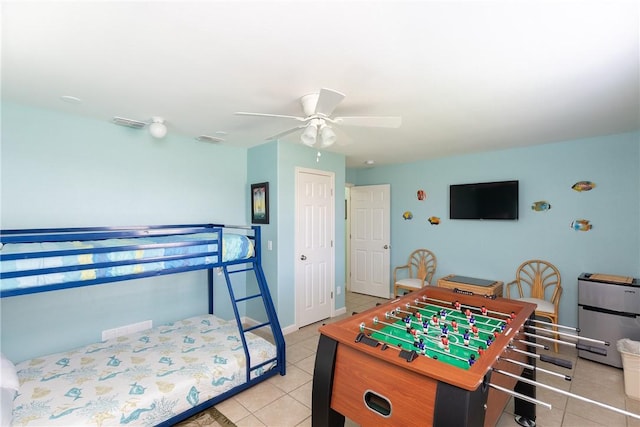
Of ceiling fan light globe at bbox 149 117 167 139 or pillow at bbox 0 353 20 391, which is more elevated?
ceiling fan light globe at bbox 149 117 167 139

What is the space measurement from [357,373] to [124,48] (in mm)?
2159

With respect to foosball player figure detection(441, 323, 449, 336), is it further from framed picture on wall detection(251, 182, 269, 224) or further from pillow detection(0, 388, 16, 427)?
pillow detection(0, 388, 16, 427)

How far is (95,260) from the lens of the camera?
191 centimetres

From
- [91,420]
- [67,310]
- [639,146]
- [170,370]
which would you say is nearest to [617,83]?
[639,146]

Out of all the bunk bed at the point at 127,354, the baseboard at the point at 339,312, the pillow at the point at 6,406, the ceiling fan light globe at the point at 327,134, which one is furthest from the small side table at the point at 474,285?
the pillow at the point at 6,406

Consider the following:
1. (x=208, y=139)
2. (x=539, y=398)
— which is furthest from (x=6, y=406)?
(x=539, y=398)

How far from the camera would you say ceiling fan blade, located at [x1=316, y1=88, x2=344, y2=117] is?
5.59 ft

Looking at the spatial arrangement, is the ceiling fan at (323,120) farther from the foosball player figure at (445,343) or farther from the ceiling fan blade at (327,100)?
the foosball player figure at (445,343)

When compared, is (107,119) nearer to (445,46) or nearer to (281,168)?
(281,168)

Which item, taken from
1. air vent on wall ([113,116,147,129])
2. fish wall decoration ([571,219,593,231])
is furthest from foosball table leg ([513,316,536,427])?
air vent on wall ([113,116,147,129])

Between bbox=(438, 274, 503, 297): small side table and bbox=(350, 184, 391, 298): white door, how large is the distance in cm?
123

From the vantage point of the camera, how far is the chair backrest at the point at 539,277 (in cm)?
364

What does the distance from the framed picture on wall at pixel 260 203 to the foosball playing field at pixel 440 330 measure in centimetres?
212

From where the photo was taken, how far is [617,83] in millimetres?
2041
